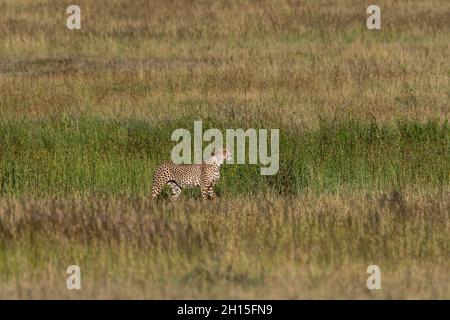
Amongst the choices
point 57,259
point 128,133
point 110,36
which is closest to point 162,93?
point 128,133

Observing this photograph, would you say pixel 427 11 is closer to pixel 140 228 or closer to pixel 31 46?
pixel 31 46

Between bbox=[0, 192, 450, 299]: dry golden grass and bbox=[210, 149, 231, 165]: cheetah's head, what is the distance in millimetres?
1533

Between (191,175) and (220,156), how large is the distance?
43 centimetres

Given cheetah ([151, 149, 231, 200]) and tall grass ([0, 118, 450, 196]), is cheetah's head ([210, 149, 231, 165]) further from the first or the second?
tall grass ([0, 118, 450, 196])

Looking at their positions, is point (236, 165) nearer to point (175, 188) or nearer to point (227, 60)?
point (175, 188)

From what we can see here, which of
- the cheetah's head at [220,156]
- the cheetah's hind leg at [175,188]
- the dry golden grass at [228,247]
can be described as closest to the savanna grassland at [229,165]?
the dry golden grass at [228,247]

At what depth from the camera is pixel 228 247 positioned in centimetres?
1249

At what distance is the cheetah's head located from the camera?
53.0ft

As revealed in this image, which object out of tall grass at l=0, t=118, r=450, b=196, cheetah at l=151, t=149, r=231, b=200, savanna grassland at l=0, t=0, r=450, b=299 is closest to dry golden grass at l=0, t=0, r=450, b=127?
savanna grassland at l=0, t=0, r=450, b=299

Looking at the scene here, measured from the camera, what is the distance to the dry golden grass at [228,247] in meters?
11.2

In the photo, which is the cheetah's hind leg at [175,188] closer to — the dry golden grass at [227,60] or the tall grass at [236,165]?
the tall grass at [236,165]

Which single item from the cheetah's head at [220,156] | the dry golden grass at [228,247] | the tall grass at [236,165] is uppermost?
the tall grass at [236,165]

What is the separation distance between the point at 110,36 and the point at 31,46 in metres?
1.97

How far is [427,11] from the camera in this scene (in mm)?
33906
